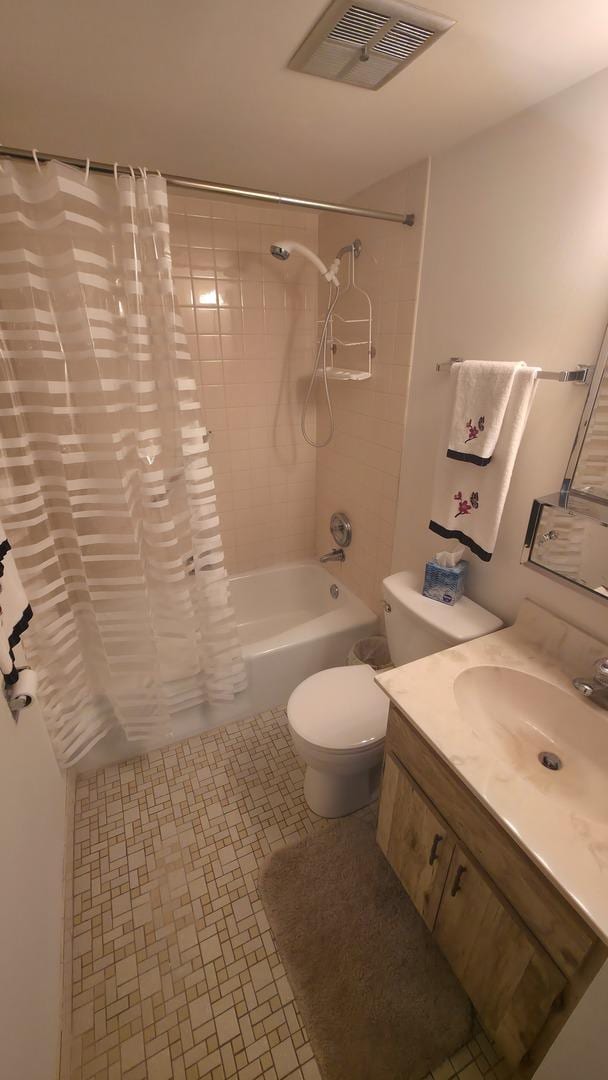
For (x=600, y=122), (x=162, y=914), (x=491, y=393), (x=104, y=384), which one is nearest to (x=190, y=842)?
(x=162, y=914)

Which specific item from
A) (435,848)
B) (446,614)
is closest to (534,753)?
(435,848)

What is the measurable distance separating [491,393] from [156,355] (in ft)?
3.11

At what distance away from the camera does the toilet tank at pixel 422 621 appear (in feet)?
4.12

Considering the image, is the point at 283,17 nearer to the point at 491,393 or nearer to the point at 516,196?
the point at 516,196

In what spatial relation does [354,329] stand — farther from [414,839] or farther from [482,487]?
[414,839]

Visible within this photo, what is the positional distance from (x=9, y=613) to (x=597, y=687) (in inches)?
53.6

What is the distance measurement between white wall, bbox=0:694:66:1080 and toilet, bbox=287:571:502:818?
28.7 inches

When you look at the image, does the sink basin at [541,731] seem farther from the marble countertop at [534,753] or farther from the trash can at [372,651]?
the trash can at [372,651]

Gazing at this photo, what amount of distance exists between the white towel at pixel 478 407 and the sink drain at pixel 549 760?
0.74 metres

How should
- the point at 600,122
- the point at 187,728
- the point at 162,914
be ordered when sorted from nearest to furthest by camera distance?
the point at 600,122 < the point at 162,914 < the point at 187,728

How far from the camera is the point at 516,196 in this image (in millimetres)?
1070

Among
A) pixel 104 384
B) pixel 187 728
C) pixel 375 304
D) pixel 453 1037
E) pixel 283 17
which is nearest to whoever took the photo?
pixel 283 17

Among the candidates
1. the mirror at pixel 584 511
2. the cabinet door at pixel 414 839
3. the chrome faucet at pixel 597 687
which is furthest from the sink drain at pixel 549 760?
the mirror at pixel 584 511

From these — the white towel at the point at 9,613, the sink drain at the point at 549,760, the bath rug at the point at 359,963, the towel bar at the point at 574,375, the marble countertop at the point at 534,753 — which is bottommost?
the bath rug at the point at 359,963
